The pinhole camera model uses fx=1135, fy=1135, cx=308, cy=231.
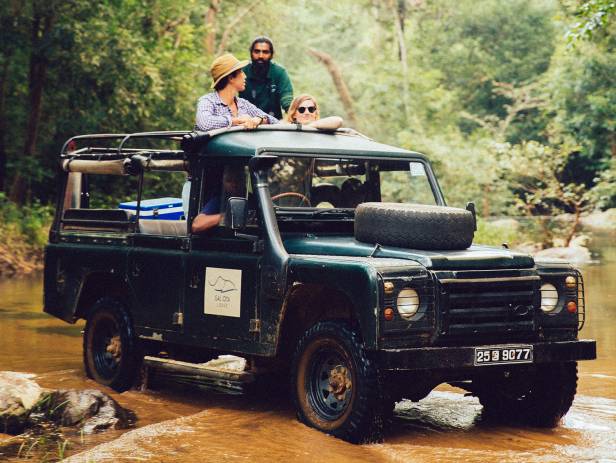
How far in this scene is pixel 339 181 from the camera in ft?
28.8

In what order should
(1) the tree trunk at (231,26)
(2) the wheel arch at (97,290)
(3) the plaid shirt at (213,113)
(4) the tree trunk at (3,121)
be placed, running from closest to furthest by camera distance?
(3) the plaid shirt at (213,113) < (2) the wheel arch at (97,290) < (4) the tree trunk at (3,121) < (1) the tree trunk at (231,26)

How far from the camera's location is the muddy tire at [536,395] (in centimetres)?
790

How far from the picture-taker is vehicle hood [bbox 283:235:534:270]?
726 centimetres

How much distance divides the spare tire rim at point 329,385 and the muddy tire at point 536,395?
4.67ft

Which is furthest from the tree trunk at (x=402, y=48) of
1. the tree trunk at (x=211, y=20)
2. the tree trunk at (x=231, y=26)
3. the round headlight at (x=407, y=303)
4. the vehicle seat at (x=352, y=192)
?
the round headlight at (x=407, y=303)

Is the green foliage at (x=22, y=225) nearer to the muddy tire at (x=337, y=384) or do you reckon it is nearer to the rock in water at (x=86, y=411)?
the rock in water at (x=86, y=411)

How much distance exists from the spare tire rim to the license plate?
33.3 inches

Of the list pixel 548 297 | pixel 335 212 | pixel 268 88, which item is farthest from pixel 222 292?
pixel 268 88

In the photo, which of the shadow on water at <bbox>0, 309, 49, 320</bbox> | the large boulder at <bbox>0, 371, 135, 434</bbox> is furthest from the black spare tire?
the shadow on water at <bbox>0, 309, 49, 320</bbox>

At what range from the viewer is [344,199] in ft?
28.7

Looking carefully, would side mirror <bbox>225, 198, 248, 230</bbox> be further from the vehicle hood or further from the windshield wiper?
the windshield wiper

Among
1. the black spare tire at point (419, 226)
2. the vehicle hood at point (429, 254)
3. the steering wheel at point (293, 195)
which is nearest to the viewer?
the vehicle hood at point (429, 254)

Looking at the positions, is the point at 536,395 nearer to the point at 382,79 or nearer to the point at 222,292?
the point at 222,292

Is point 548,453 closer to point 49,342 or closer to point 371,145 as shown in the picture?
point 371,145
